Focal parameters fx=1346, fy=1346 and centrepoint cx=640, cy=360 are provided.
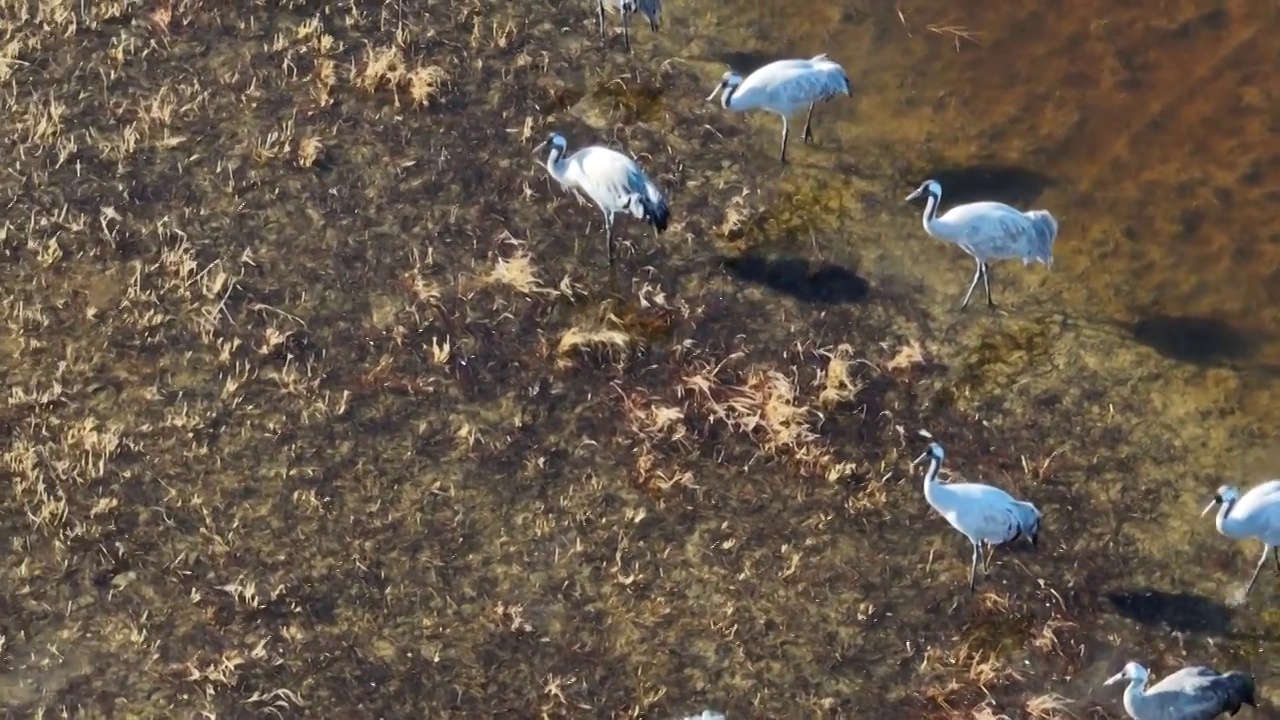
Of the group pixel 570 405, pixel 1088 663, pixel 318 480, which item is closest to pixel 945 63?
pixel 570 405

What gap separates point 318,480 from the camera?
842cm

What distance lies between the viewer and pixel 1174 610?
7.96 meters

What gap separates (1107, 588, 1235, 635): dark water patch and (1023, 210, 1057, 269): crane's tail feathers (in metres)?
2.36

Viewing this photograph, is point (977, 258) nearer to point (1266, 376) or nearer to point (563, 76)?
point (1266, 376)

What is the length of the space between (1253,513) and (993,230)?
243 cm

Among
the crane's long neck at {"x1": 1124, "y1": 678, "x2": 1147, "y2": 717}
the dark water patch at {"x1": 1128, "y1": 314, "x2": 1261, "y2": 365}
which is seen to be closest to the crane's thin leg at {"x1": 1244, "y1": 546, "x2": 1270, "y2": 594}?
the crane's long neck at {"x1": 1124, "y1": 678, "x2": 1147, "y2": 717}

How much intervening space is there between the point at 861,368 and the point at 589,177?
2277 mm

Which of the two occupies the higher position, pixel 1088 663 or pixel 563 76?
pixel 563 76

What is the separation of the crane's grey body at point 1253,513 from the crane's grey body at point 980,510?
104 centimetres

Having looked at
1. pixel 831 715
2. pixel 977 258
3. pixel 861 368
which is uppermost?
pixel 977 258

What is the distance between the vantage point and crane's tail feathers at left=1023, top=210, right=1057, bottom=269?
29.7 feet

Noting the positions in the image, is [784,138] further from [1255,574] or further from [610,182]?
[1255,574]

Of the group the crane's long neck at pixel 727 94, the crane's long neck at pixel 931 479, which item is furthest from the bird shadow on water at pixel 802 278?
the crane's long neck at pixel 931 479

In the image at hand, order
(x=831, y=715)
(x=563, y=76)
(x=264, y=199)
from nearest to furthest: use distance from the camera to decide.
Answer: (x=831, y=715) → (x=264, y=199) → (x=563, y=76)
